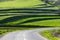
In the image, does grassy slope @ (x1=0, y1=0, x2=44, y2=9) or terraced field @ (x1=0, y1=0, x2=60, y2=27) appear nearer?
terraced field @ (x1=0, y1=0, x2=60, y2=27)

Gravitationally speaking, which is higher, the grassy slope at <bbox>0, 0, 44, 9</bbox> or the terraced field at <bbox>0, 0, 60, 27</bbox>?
the grassy slope at <bbox>0, 0, 44, 9</bbox>

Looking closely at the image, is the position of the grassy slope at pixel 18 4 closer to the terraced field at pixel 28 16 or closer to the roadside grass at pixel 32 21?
the terraced field at pixel 28 16

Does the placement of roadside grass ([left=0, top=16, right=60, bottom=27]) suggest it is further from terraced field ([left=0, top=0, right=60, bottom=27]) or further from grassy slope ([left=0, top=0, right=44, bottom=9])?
grassy slope ([left=0, top=0, right=44, bottom=9])

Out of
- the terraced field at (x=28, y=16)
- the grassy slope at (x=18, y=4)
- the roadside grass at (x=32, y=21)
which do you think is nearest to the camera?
the roadside grass at (x=32, y=21)

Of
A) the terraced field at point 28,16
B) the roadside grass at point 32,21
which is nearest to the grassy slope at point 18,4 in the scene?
the terraced field at point 28,16

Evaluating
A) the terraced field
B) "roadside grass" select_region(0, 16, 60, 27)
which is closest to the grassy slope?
the terraced field

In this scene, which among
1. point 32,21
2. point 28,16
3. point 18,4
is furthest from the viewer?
point 18,4

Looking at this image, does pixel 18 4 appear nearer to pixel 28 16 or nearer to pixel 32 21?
pixel 28 16

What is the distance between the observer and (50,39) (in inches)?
636

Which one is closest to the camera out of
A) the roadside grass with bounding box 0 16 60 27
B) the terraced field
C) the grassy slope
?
the roadside grass with bounding box 0 16 60 27

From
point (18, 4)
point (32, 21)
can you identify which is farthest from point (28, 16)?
point (18, 4)

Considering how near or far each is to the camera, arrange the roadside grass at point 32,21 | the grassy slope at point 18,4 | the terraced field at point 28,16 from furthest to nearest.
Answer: the grassy slope at point 18,4 → the terraced field at point 28,16 → the roadside grass at point 32,21

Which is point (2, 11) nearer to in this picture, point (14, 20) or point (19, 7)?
point (19, 7)

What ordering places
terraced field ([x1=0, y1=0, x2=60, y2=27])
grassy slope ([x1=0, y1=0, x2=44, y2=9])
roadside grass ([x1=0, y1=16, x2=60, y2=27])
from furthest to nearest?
1. grassy slope ([x1=0, y1=0, x2=44, y2=9])
2. terraced field ([x1=0, y1=0, x2=60, y2=27])
3. roadside grass ([x1=0, y1=16, x2=60, y2=27])
